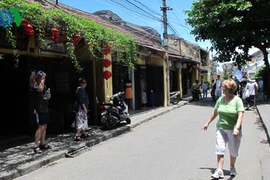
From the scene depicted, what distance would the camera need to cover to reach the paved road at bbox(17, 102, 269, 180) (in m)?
5.55

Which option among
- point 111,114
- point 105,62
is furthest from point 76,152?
point 105,62

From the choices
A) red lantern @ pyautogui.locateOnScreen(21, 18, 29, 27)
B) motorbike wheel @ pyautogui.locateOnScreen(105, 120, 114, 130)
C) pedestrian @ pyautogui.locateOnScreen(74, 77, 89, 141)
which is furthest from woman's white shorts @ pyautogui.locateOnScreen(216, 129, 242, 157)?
motorbike wheel @ pyautogui.locateOnScreen(105, 120, 114, 130)

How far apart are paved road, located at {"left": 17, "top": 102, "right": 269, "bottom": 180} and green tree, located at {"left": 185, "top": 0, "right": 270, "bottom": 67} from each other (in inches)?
372

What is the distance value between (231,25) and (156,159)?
13.4m

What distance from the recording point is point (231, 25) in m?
17.7

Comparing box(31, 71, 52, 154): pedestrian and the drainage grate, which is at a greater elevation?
box(31, 71, 52, 154): pedestrian

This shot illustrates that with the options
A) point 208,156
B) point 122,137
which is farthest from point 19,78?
point 208,156

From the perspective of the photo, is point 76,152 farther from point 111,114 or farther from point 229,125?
point 229,125

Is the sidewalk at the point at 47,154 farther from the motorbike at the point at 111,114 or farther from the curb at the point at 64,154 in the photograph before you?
the motorbike at the point at 111,114

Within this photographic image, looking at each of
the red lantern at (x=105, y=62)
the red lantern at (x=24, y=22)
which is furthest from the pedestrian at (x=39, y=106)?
the red lantern at (x=105, y=62)

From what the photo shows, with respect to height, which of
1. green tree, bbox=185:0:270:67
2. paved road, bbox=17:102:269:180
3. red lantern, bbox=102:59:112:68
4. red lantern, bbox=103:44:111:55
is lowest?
paved road, bbox=17:102:269:180

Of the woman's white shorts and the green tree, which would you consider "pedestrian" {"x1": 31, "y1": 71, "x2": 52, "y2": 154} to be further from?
the green tree

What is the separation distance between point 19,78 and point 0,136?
6.18 feet

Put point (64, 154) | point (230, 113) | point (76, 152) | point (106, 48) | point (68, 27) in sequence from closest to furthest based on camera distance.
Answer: point (230, 113), point (64, 154), point (76, 152), point (68, 27), point (106, 48)
